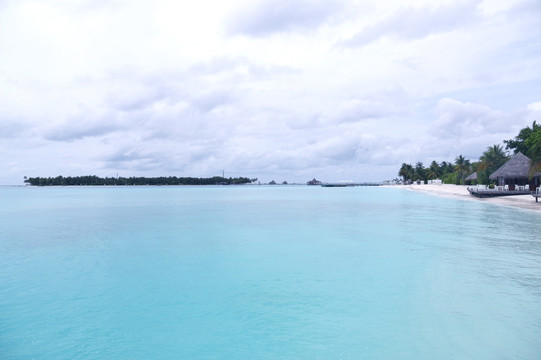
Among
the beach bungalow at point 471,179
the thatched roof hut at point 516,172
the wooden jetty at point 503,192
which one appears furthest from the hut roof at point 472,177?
the wooden jetty at point 503,192

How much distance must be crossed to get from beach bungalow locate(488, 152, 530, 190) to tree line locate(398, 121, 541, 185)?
6.10 feet

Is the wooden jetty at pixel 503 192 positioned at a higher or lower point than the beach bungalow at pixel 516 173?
lower

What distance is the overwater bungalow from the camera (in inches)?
1794

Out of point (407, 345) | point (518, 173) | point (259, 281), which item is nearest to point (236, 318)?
point (259, 281)

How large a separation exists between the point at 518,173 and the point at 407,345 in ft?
159

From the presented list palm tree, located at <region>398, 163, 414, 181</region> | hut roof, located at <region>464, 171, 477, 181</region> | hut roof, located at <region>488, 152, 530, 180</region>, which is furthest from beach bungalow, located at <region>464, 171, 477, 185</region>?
palm tree, located at <region>398, 163, 414, 181</region>

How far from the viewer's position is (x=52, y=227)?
86.2 ft

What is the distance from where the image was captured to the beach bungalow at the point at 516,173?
45531 millimetres

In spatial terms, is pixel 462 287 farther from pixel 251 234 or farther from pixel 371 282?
pixel 251 234

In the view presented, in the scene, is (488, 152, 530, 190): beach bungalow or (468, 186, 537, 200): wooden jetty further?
(468, 186, 537, 200): wooden jetty

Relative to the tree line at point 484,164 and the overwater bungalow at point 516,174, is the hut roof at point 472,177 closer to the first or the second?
the tree line at point 484,164

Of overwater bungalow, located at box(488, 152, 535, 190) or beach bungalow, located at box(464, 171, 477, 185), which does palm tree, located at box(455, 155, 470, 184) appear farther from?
overwater bungalow, located at box(488, 152, 535, 190)

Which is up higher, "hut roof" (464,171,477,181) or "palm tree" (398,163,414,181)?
"palm tree" (398,163,414,181)

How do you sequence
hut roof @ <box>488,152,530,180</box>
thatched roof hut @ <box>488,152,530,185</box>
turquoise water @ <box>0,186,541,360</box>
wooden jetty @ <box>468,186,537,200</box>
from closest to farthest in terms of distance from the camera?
turquoise water @ <box>0,186,541,360</box> < hut roof @ <box>488,152,530,180</box> < thatched roof hut @ <box>488,152,530,185</box> < wooden jetty @ <box>468,186,537,200</box>
